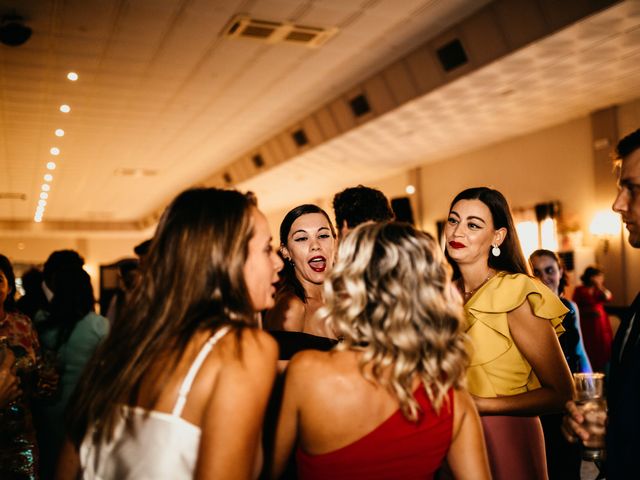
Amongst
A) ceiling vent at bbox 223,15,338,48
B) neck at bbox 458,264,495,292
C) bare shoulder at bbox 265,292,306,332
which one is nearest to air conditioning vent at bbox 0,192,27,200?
ceiling vent at bbox 223,15,338,48

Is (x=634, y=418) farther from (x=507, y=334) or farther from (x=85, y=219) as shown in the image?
(x=85, y=219)

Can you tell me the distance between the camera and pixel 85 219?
1973 centimetres

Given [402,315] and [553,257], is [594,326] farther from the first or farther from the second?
[402,315]

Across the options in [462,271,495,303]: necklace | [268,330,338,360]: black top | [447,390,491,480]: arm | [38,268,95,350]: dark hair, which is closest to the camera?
[447,390,491,480]: arm

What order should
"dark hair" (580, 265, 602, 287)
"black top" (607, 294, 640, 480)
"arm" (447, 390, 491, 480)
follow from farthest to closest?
"dark hair" (580, 265, 602, 287), "arm" (447, 390, 491, 480), "black top" (607, 294, 640, 480)

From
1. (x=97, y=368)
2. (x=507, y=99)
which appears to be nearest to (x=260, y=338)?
(x=97, y=368)

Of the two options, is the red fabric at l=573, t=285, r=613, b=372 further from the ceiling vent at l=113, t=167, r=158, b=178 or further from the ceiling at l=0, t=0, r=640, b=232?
the ceiling vent at l=113, t=167, r=158, b=178

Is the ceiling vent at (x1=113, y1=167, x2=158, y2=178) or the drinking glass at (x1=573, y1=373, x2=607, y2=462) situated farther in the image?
the ceiling vent at (x1=113, y1=167, x2=158, y2=178)

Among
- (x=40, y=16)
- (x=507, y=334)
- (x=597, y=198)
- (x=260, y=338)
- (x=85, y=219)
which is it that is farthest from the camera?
(x=85, y=219)

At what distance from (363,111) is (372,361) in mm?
6943

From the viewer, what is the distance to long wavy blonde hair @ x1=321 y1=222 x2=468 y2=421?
1341 millimetres

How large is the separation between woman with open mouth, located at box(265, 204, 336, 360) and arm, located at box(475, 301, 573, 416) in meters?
0.78

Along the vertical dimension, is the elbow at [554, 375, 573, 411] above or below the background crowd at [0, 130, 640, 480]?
below

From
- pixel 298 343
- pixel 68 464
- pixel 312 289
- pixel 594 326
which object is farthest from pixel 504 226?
pixel 594 326
